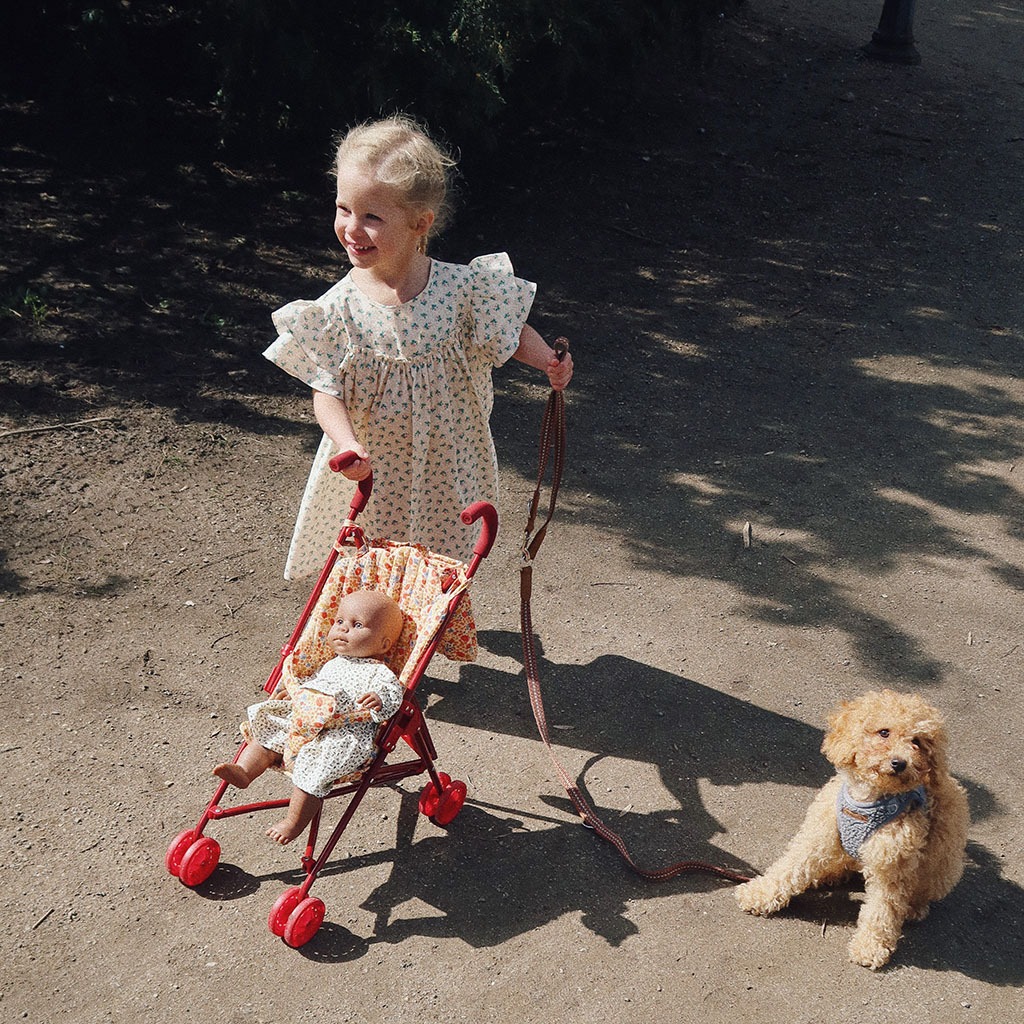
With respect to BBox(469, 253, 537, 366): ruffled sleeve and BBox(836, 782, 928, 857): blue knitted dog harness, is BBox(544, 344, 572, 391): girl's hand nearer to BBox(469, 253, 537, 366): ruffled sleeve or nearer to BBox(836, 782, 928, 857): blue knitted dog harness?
BBox(469, 253, 537, 366): ruffled sleeve

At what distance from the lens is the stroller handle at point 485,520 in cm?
342

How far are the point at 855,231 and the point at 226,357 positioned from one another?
15.1 feet

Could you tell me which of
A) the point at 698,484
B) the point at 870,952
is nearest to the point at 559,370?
the point at 870,952

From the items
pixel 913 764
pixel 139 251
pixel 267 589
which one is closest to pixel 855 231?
pixel 139 251

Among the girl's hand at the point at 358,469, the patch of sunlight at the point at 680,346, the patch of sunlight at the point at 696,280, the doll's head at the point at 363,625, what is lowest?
the patch of sunlight at the point at 680,346

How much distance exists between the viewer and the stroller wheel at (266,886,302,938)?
3.23 metres

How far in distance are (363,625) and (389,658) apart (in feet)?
0.65

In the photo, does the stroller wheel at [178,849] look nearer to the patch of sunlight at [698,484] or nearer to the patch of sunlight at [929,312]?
the patch of sunlight at [698,484]

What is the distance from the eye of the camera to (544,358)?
383cm

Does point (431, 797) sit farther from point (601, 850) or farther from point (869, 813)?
point (869, 813)

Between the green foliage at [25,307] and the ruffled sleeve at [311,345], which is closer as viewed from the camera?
the ruffled sleeve at [311,345]

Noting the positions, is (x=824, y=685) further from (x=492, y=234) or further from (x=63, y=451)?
(x=492, y=234)

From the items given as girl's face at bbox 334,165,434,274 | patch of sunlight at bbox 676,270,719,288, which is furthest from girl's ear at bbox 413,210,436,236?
patch of sunlight at bbox 676,270,719,288

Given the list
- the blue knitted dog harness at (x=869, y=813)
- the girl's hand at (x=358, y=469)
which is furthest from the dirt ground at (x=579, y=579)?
the girl's hand at (x=358, y=469)
